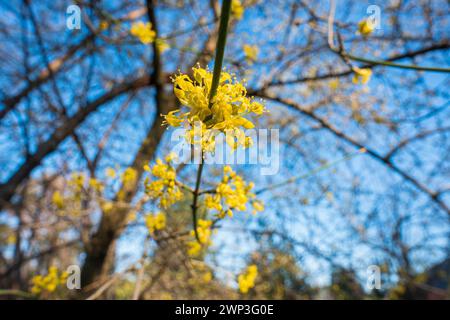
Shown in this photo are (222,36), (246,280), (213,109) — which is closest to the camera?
(222,36)

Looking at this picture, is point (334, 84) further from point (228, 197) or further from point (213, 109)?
point (213, 109)

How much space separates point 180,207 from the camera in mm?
3941

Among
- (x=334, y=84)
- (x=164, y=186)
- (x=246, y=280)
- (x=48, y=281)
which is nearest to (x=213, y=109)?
(x=164, y=186)

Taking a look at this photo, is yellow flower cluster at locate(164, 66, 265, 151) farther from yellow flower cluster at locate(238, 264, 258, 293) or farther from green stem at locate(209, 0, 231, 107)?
yellow flower cluster at locate(238, 264, 258, 293)

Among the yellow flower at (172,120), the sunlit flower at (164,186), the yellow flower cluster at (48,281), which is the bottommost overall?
the yellow flower cluster at (48,281)

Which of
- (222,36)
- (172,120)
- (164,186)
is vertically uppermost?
(222,36)

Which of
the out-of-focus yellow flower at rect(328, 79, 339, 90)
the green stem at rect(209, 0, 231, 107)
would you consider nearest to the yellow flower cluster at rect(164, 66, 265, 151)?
the green stem at rect(209, 0, 231, 107)

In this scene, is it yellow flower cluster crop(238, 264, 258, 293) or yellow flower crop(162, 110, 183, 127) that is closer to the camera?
yellow flower crop(162, 110, 183, 127)

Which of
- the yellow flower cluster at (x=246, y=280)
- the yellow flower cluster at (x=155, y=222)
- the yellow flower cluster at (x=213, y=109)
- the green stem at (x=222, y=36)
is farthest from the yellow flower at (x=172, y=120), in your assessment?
the yellow flower cluster at (x=246, y=280)

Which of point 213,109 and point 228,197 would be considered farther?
point 228,197

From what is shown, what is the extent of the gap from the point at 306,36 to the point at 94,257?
3.81 meters

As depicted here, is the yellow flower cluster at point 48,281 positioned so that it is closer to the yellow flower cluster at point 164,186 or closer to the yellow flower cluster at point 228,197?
the yellow flower cluster at point 164,186
